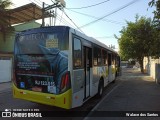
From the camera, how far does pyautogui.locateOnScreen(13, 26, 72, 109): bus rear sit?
6199 mm

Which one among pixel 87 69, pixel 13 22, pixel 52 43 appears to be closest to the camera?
pixel 52 43

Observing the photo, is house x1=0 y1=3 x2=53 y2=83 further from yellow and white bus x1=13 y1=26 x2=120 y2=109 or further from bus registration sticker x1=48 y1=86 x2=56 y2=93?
bus registration sticker x1=48 y1=86 x2=56 y2=93

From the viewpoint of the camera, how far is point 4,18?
2197 centimetres

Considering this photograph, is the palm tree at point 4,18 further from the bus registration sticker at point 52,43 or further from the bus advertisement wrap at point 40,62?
the bus registration sticker at point 52,43

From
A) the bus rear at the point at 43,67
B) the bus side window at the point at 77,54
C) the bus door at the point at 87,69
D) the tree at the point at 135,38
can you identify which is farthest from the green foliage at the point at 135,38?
the bus rear at the point at 43,67

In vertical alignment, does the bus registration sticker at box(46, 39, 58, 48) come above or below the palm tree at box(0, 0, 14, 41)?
below

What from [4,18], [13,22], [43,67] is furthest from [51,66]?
[13,22]

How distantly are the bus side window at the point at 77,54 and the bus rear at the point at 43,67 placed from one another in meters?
0.49

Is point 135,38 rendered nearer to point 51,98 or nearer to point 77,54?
point 77,54

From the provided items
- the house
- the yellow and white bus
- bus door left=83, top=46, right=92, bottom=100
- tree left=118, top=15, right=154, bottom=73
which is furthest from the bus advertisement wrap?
tree left=118, top=15, right=154, bottom=73

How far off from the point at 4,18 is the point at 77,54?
17591 millimetres

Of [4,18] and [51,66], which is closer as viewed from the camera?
[51,66]

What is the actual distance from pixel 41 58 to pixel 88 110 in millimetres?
2849

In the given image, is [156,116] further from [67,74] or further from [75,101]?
[67,74]
